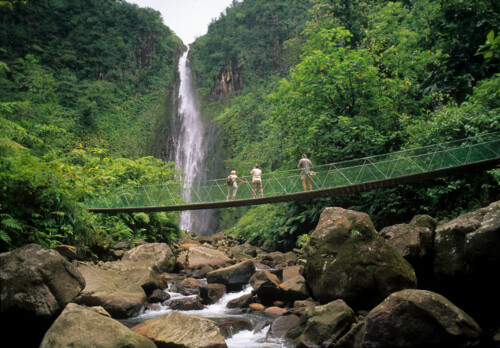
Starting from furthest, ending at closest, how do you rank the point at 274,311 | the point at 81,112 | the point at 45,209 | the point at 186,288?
the point at 81,112, the point at 186,288, the point at 45,209, the point at 274,311

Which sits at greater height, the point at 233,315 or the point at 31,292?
the point at 31,292

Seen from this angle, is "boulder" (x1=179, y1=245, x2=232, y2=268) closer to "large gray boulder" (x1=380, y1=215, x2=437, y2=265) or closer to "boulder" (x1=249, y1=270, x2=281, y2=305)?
"boulder" (x1=249, y1=270, x2=281, y2=305)

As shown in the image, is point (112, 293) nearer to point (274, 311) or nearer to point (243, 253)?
point (274, 311)

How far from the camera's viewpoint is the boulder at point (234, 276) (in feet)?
29.1

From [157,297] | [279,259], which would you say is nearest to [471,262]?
[157,297]

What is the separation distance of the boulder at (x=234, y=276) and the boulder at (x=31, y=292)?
4384mm

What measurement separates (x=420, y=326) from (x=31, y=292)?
212 inches

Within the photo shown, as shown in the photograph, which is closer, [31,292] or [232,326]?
[31,292]

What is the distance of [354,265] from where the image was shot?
6258 millimetres

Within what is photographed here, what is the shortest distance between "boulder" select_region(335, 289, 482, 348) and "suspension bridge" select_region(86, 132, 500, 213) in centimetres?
436

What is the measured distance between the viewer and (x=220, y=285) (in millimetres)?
8609

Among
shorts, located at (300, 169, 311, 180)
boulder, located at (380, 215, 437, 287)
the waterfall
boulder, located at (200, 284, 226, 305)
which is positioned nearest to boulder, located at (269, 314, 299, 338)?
boulder, located at (200, 284, 226, 305)

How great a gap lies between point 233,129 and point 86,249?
20.8 meters

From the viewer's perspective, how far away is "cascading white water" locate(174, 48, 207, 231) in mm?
27828
